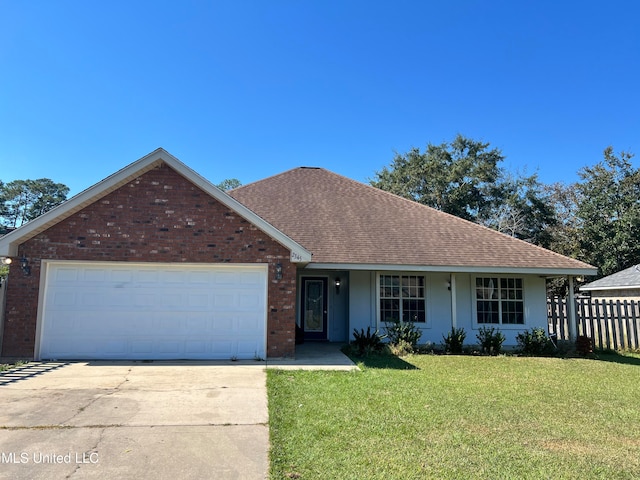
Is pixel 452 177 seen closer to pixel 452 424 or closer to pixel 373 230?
pixel 373 230

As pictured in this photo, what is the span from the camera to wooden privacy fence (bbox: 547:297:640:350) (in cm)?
1289

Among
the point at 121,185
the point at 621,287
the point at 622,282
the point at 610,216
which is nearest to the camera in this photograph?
the point at 121,185

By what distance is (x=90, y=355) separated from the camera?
9.65 meters

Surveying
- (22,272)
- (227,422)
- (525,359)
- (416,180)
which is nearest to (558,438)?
(227,422)

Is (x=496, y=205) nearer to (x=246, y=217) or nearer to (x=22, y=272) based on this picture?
(x=246, y=217)

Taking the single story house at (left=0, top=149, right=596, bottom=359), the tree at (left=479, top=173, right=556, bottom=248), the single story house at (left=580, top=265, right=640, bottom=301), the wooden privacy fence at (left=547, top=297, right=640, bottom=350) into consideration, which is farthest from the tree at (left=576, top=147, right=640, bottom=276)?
the single story house at (left=0, top=149, right=596, bottom=359)

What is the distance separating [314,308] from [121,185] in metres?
6.93

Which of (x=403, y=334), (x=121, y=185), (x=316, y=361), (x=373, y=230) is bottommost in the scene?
(x=316, y=361)

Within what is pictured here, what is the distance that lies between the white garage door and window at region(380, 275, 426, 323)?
180 inches

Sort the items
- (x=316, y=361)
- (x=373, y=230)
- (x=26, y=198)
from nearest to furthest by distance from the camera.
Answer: (x=316, y=361) → (x=373, y=230) → (x=26, y=198)

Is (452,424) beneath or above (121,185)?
beneath

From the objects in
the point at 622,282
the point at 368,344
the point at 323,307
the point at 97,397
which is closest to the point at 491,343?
the point at 368,344

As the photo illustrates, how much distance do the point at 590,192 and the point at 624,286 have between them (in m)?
15.8

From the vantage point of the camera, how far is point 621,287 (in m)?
16.8
